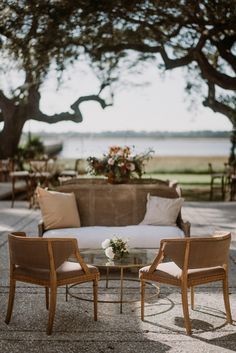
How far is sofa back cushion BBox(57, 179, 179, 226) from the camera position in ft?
21.5

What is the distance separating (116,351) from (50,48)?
431 inches

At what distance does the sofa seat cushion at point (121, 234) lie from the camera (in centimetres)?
595

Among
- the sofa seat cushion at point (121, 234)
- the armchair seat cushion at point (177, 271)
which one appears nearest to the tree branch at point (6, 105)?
the sofa seat cushion at point (121, 234)

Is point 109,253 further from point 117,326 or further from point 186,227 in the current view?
point 186,227

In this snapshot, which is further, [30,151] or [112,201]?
[30,151]

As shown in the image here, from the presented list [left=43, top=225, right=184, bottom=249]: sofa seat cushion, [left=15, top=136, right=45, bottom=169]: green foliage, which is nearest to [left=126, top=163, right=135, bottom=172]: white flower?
[left=43, top=225, right=184, bottom=249]: sofa seat cushion

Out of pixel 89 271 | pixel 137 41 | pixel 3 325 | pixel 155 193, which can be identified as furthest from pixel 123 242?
pixel 137 41

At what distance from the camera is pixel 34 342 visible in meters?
3.85

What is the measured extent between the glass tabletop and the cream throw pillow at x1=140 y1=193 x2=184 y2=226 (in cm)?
112

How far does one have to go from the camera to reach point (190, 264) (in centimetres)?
418

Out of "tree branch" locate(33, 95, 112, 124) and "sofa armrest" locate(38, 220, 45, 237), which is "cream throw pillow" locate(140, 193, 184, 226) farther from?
"tree branch" locate(33, 95, 112, 124)

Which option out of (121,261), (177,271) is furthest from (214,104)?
(177,271)

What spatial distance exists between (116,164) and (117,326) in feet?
10.8

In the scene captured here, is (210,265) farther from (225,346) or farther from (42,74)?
(42,74)
